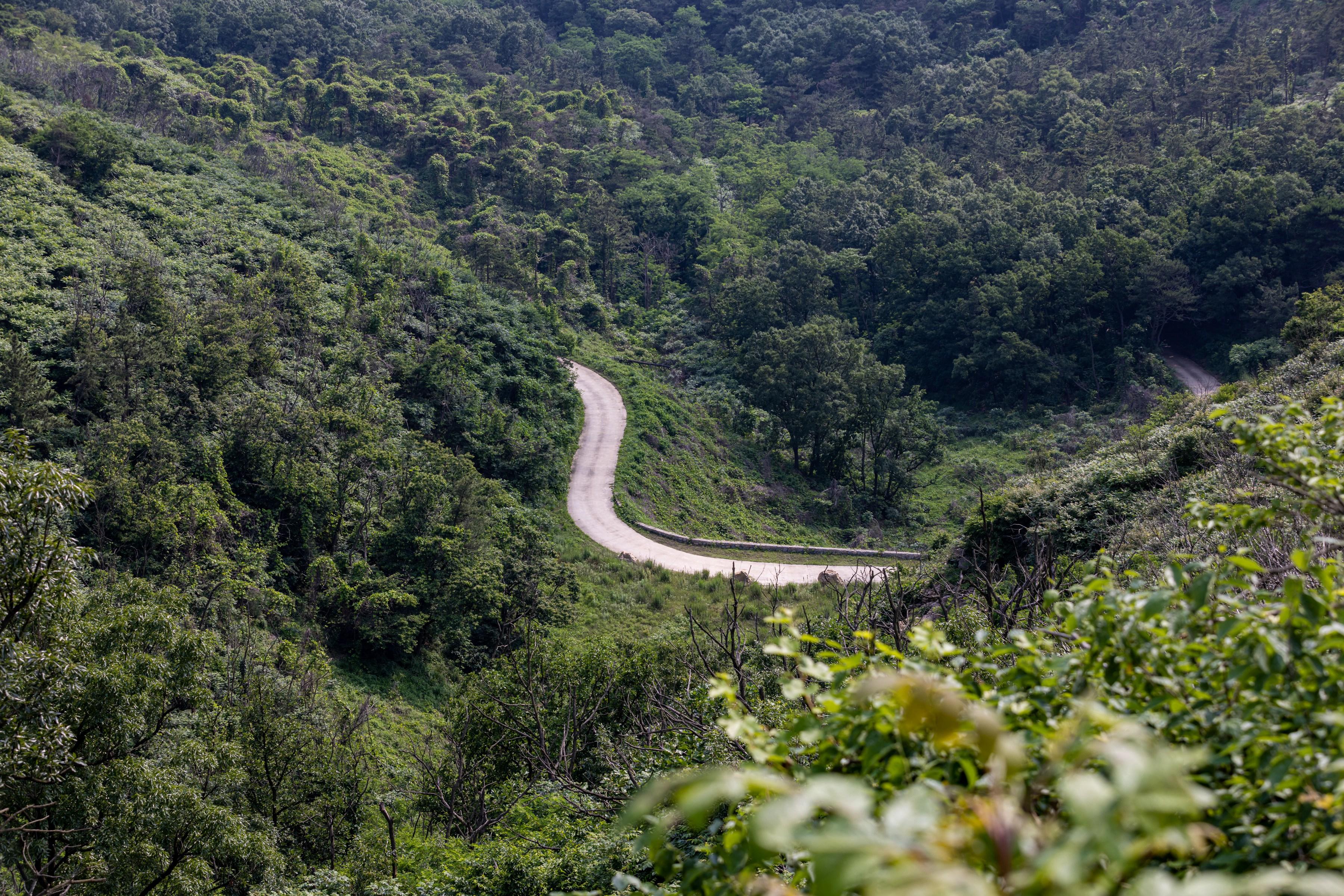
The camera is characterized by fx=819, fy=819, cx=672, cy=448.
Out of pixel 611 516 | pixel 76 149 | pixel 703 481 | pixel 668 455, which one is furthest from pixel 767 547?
pixel 76 149

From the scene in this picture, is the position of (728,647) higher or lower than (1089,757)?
lower

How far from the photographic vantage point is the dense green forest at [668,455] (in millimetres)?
2389

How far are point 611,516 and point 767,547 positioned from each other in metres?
5.51

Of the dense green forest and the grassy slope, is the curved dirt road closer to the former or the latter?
the grassy slope

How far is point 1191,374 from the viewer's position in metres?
39.2

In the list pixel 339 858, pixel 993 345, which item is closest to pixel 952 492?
pixel 993 345

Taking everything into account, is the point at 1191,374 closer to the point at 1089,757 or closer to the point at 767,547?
the point at 767,547

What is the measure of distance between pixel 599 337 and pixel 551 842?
37.5 m

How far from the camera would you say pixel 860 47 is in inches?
2758

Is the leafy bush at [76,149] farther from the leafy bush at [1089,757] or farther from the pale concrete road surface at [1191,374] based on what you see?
the pale concrete road surface at [1191,374]

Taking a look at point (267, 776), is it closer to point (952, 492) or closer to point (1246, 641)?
point (1246, 641)

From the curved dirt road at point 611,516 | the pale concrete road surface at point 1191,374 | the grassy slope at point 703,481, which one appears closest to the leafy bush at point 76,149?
the curved dirt road at point 611,516

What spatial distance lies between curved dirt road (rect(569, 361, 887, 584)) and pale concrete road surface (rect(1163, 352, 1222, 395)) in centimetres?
2168

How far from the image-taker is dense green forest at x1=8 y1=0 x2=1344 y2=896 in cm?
239
